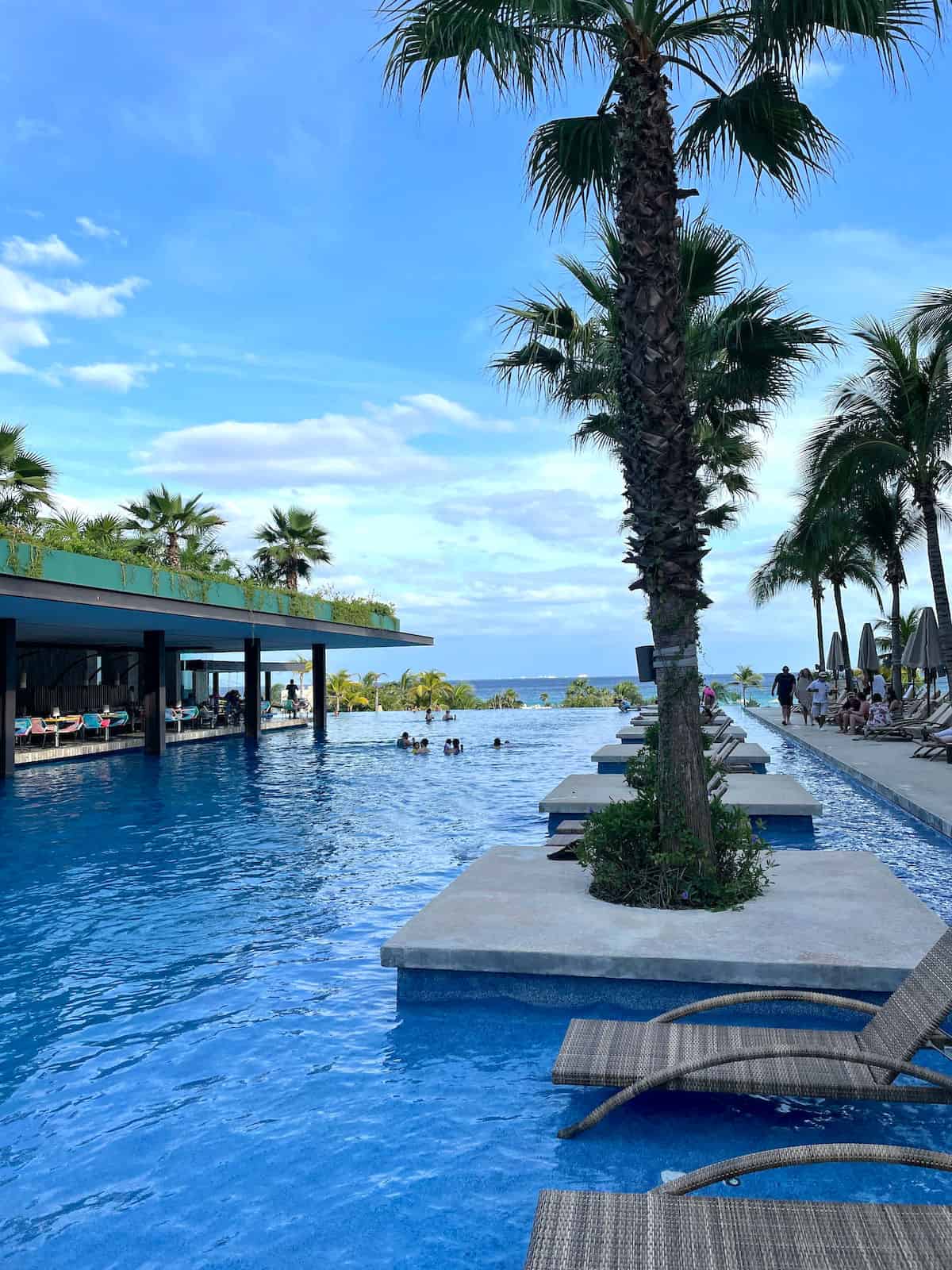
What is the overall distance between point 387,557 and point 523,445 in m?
35.7

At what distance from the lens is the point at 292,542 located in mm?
33875

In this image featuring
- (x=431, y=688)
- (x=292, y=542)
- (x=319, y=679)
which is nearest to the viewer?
(x=319, y=679)

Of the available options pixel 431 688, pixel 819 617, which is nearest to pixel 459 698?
pixel 431 688

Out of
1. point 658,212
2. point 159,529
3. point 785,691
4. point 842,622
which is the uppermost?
point 159,529

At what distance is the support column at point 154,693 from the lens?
22.2 m

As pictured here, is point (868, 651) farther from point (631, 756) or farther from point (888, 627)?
point (888, 627)

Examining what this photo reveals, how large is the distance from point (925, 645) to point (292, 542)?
22.1 m

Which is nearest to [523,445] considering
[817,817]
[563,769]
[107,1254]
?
[563,769]

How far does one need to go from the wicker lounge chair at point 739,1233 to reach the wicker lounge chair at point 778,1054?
835 millimetres

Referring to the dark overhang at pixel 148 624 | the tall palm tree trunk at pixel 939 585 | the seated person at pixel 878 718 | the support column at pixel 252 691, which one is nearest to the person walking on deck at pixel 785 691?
the seated person at pixel 878 718

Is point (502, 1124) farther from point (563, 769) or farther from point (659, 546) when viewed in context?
point (563, 769)

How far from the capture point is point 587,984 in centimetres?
480

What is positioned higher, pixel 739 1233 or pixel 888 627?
pixel 888 627

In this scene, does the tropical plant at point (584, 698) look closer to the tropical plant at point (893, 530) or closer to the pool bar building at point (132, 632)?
the pool bar building at point (132, 632)
